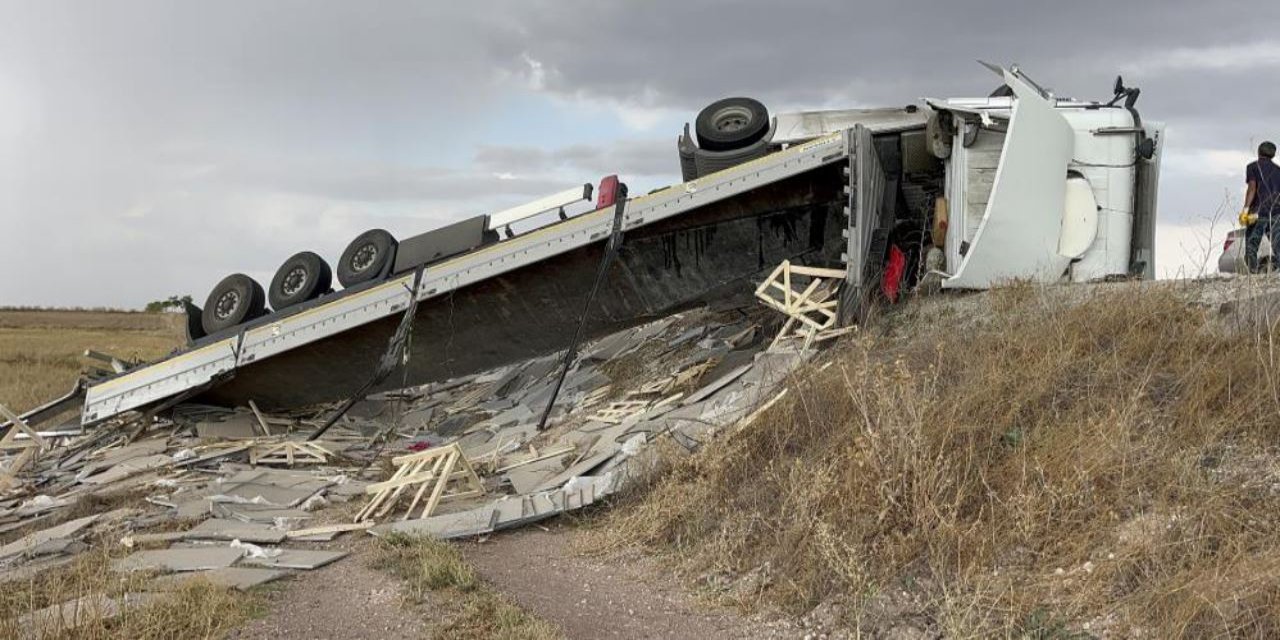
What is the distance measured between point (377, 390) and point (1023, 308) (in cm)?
685

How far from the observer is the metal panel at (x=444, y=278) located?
838cm

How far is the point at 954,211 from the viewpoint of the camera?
7.99m

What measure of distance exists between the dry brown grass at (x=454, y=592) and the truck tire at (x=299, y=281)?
4.78 m

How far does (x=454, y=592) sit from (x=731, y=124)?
6626 mm

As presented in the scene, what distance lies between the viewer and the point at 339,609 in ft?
13.9

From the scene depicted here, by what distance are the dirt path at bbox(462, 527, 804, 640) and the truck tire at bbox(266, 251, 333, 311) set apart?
16.4 ft

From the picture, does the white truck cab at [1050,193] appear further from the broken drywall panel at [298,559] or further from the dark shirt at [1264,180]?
the broken drywall panel at [298,559]

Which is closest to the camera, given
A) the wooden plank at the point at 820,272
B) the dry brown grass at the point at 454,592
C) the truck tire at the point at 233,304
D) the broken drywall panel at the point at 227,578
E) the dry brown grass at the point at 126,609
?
the dry brown grass at the point at 126,609

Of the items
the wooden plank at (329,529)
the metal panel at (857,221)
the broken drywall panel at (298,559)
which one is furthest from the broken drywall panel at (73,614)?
the metal panel at (857,221)

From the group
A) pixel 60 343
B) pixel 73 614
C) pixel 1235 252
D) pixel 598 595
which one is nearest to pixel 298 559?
pixel 73 614

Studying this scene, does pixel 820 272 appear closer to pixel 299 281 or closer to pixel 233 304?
pixel 299 281

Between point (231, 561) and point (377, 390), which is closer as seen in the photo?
point (231, 561)

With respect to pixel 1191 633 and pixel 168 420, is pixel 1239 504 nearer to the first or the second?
pixel 1191 633

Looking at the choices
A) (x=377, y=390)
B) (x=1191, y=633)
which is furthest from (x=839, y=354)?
(x=377, y=390)
